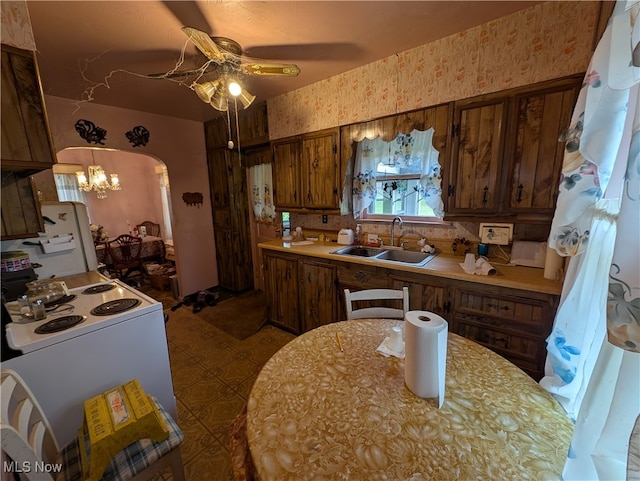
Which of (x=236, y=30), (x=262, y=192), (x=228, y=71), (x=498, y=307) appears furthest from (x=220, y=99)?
(x=498, y=307)

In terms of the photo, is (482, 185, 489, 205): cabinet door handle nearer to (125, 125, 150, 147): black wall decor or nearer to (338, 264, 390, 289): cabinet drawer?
(338, 264, 390, 289): cabinet drawer

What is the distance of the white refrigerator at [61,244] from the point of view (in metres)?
2.02

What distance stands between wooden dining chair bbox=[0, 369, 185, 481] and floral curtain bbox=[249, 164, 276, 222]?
274cm

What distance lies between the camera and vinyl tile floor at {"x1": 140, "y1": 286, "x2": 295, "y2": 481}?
1536 mm

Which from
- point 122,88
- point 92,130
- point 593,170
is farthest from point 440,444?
point 92,130

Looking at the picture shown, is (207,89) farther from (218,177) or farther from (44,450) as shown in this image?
(218,177)

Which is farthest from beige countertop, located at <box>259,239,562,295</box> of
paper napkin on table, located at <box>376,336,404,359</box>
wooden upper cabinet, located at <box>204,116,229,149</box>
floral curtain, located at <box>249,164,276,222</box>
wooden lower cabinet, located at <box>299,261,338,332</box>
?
wooden upper cabinet, located at <box>204,116,229,149</box>

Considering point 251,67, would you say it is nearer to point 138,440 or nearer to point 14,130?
point 14,130

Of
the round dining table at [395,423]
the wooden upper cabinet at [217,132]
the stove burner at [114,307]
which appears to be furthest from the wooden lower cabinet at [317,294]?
the wooden upper cabinet at [217,132]

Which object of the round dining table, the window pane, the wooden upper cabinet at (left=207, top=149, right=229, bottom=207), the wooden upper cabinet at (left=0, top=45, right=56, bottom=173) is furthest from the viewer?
the wooden upper cabinet at (left=207, top=149, right=229, bottom=207)

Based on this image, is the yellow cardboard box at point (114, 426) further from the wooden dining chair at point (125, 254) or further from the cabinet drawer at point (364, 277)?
the wooden dining chair at point (125, 254)

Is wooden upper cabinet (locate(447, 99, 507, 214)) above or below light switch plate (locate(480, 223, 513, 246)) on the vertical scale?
above

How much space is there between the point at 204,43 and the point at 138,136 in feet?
8.30

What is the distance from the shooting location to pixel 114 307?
1.50 m
